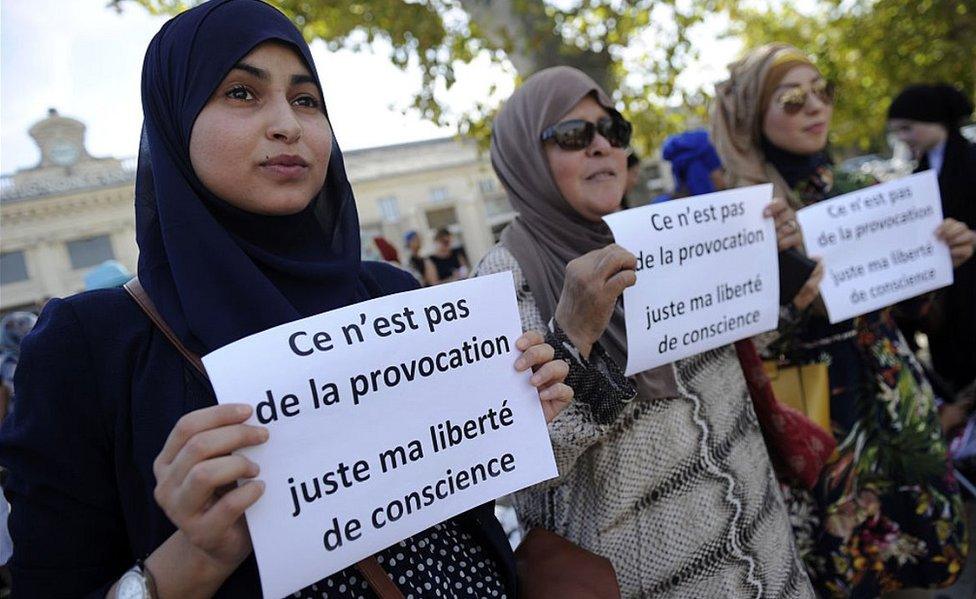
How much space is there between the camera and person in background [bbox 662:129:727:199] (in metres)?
3.57

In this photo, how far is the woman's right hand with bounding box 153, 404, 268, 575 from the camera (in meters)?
0.90

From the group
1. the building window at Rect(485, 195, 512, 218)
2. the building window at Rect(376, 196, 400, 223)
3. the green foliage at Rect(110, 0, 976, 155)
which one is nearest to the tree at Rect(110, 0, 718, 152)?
the green foliage at Rect(110, 0, 976, 155)

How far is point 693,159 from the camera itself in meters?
3.65

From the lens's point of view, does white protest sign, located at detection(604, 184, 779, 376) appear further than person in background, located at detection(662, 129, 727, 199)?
No

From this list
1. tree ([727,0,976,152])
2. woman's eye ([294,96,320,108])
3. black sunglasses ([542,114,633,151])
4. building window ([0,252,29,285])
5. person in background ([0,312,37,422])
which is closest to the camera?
woman's eye ([294,96,320,108])

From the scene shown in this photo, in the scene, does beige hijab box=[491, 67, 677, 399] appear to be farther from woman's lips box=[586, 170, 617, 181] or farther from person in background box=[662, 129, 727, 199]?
person in background box=[662, 129, 727, 199]

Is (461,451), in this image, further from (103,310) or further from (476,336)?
(103,310)

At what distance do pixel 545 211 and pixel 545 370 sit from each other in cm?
70

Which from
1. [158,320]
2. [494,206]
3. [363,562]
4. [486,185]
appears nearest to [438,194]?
[486,185]

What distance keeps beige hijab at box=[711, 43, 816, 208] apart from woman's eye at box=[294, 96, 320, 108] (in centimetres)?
192

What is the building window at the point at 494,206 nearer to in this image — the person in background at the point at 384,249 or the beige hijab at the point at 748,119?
the person in background at the point at 384,249

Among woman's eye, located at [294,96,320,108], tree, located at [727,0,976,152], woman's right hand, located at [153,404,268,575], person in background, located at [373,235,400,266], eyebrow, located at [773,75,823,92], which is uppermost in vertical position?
tree, located at [727,0,976,152]

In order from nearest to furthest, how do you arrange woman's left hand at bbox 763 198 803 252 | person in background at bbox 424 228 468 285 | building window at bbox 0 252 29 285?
woman's left hand at bbox 763 198 803 252
person in background at bbox 424 228 468 285
building window at bbox 0 252 29 285

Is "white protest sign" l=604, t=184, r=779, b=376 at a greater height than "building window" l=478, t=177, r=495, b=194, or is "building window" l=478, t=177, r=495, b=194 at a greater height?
"building window" l=478, t=177, r=495, b=194
